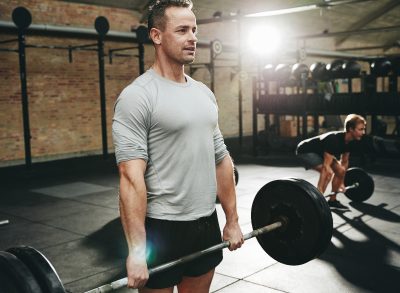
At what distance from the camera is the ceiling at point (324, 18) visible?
9484 mm

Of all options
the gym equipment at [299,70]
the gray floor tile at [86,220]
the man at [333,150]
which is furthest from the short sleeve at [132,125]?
the gym equipment at [299,70]

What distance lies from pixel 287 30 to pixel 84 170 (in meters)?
7.96

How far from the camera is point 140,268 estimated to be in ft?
4.51

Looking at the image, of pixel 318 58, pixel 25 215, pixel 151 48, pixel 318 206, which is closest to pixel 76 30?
pixel 151 48

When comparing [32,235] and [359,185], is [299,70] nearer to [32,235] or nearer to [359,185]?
[359,185]

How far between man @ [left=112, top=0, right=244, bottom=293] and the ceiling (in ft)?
23.8

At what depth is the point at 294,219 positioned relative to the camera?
211 cm

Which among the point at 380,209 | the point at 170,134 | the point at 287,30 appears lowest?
the point at 380,209

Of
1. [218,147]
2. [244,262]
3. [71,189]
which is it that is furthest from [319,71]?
[218,147]

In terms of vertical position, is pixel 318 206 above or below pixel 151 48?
below

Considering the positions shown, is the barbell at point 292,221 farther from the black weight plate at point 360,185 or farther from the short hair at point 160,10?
the black weight plate at point 360,185

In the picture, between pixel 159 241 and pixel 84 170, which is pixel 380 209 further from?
pixel 84 170

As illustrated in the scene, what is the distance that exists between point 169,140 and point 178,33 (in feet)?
1.18

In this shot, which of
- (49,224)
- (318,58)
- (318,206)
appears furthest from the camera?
(318,58)
